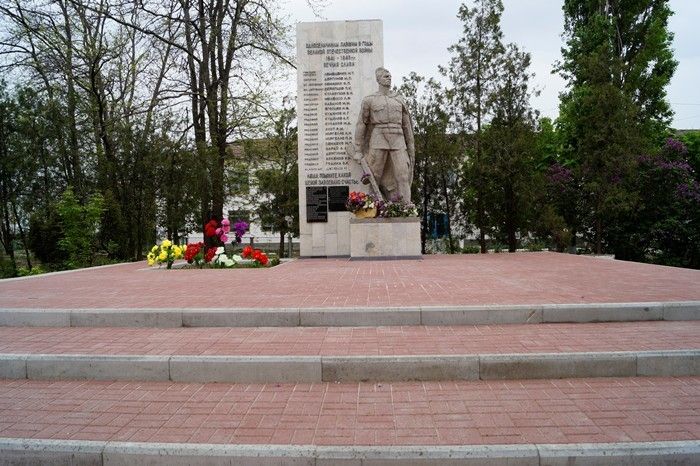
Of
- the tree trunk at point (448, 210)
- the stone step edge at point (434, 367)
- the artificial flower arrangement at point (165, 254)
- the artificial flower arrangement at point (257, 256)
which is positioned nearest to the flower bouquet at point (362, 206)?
the artificial flower arrangement at point (257, 256)

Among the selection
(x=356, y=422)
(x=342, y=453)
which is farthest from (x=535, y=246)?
(x=342, y=453)

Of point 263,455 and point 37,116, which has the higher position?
point 37,116

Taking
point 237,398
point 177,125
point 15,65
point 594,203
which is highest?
point 15,65

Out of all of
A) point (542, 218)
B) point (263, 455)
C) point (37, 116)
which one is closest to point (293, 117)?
point (37, 116)

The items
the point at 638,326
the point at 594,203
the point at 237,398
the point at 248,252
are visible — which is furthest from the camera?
the point at 594,203

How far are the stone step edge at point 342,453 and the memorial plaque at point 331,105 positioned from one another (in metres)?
10.5

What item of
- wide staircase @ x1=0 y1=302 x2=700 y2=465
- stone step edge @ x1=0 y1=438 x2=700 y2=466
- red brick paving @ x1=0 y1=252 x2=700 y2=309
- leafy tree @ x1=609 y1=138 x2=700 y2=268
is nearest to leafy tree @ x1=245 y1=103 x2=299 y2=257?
red brick paving @ x1=0 y1=252 x2=700 y2=309

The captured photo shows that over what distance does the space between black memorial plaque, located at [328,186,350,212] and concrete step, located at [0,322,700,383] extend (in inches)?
335

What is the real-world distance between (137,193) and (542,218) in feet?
39.9

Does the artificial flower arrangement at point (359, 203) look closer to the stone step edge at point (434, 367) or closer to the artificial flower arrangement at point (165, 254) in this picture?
the artificial flower arrangement at point (165, 254)

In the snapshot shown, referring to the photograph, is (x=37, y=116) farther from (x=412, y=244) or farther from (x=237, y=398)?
(x=237, y=398)

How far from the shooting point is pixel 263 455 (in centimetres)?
294

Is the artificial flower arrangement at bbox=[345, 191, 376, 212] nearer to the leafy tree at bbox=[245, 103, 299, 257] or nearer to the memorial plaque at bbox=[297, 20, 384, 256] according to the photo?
the memorial plaque at bbox=[297, 20, 384, 256]

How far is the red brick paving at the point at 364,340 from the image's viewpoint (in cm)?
434
